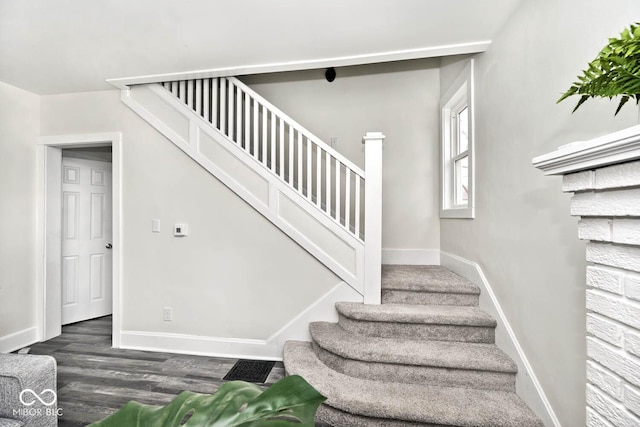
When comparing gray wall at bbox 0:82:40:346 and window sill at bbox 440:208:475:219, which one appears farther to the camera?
gray wall at bbox 0:82:40:346

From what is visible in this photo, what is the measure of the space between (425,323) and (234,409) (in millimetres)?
1880

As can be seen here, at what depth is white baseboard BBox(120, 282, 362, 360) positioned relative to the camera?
8.07ft

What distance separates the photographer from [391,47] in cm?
218

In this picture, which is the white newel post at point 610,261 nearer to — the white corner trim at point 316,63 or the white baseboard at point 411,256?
the white corner trim at point 316,63

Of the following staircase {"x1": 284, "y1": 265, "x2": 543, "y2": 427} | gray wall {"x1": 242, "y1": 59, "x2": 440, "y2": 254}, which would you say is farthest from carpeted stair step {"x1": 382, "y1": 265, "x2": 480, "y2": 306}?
gray wall {"x1": 242, "y1": 59, "x2": 440, "y2": 254}

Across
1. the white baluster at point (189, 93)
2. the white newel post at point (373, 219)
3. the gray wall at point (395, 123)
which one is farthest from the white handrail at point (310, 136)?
the gray wall at point (395, 123)

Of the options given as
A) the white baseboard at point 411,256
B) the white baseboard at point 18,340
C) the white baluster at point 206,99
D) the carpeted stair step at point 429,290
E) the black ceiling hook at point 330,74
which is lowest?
the white baseboard at point 18,340

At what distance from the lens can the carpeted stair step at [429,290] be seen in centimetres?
228

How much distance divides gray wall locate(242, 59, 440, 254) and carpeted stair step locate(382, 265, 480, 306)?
0.81 meters

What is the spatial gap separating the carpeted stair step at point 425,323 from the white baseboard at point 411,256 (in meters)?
0.98

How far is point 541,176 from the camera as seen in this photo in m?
1.52

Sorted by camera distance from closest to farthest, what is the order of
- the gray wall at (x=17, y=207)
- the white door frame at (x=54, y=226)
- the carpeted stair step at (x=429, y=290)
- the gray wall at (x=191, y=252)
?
the carpeted stair step at (x=429, y=290)
the gray wall at (x=191, y=252)
the gray wall at (x=17, y=207)
the white door frame at (x=54, y=226)

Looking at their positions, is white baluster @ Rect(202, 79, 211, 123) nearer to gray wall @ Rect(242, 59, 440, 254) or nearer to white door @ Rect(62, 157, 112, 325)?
gray wall @ Rect(242, 59, 440, 254)

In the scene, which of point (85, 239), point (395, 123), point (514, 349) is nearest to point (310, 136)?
point (395, 123)
